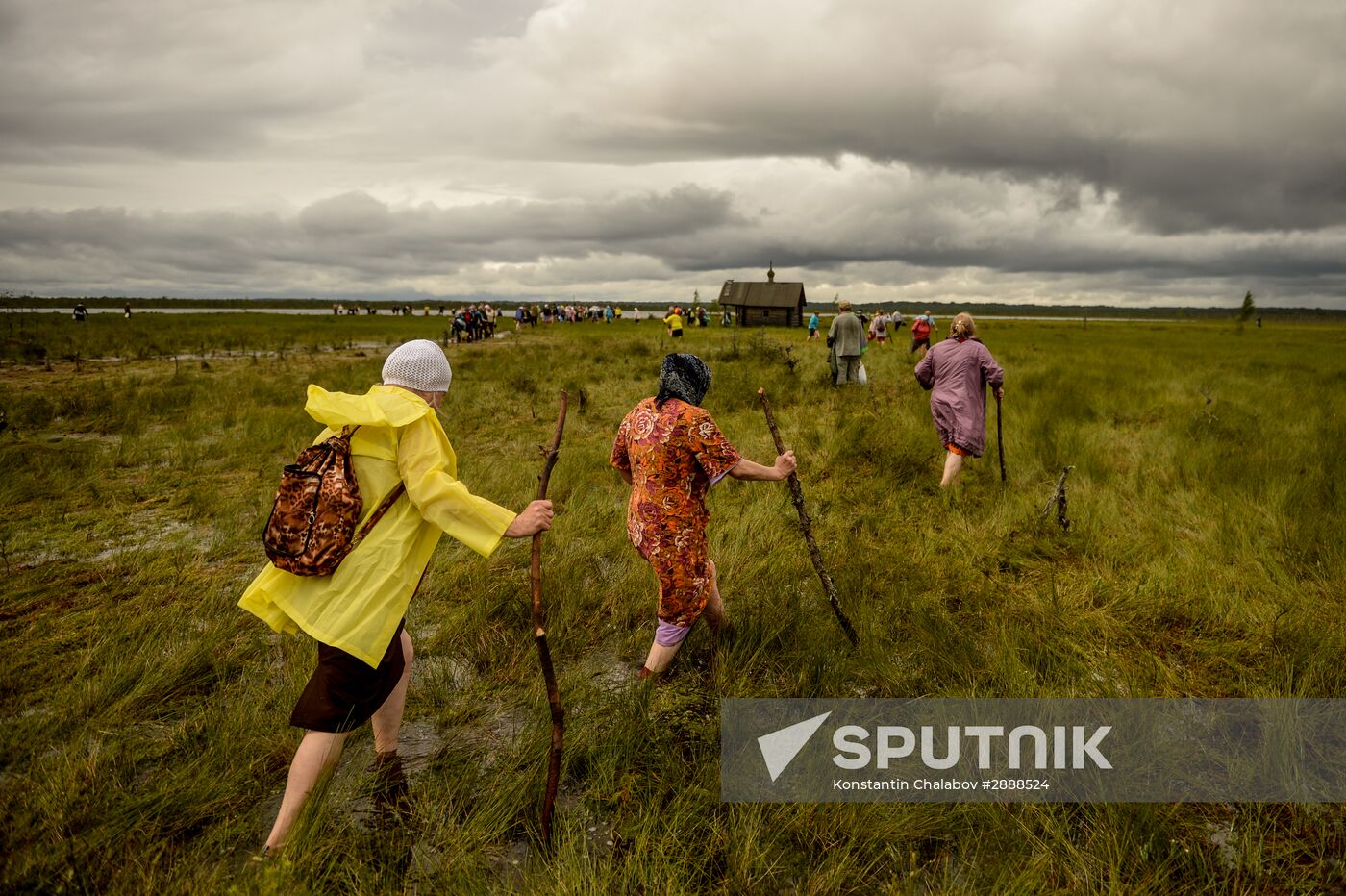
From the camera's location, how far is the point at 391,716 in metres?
2.50

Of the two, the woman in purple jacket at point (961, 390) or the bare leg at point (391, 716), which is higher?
the woman in purple jacket at point (961, 390)

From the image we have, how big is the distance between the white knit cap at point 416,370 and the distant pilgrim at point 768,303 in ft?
184

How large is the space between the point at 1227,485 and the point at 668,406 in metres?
6.44

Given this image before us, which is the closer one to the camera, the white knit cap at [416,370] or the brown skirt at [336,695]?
the brown skirt at [336,695]

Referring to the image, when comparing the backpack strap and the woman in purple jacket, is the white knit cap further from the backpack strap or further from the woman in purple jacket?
the woman in purple jacket

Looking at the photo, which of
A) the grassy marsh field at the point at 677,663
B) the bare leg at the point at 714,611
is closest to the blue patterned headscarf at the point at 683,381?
the bare leg at the point at 714,611

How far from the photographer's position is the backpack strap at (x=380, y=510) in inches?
83.0

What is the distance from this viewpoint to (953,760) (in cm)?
262

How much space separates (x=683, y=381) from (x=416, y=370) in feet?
4.20

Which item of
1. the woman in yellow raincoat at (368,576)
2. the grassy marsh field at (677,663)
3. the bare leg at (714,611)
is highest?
the woman in yellow raincoat at (368,576)

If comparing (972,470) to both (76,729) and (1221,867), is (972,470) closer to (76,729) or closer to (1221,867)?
(1221,867)

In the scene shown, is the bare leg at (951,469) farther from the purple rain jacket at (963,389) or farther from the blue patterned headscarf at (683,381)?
the blue patterned headscarf at (683,381)

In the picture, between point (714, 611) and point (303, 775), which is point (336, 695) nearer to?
point (303, 775)

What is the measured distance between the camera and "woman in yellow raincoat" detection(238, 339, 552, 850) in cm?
207
